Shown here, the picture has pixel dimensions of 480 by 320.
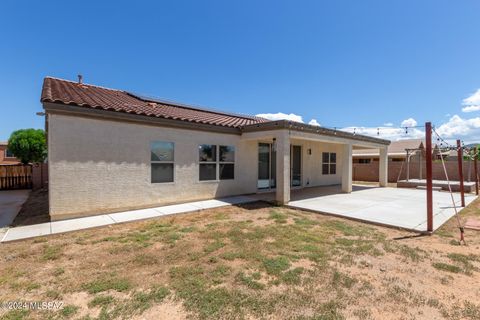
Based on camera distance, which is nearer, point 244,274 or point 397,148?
point 244,274

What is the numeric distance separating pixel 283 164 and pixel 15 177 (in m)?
15.9

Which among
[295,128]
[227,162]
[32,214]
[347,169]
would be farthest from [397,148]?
[32,214]

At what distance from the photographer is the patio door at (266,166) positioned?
36.4ft

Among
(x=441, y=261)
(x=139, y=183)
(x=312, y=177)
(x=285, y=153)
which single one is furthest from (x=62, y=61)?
(x=441, y=261)

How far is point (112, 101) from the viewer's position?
835cm

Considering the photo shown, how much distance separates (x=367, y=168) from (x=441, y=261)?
707 inches

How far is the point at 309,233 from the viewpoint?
5.54 meters

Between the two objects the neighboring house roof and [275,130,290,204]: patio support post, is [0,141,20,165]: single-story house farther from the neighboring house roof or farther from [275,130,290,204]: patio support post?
the neighboring house roof

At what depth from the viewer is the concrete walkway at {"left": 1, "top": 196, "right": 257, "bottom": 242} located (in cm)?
529

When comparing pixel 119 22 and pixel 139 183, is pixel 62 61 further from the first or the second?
pixel 139 183

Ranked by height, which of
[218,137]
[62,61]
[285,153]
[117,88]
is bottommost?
[285,153]

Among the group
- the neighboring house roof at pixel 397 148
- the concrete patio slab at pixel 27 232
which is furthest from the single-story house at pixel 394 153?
the concrete patio slab at pixel 27 232

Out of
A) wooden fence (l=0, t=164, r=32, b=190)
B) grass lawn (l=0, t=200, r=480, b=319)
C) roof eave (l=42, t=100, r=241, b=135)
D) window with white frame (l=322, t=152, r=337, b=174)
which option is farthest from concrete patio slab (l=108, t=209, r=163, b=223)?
wooden fence (l=0, t=164, r=32, b=190)

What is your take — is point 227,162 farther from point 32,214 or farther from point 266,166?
point 32,214
